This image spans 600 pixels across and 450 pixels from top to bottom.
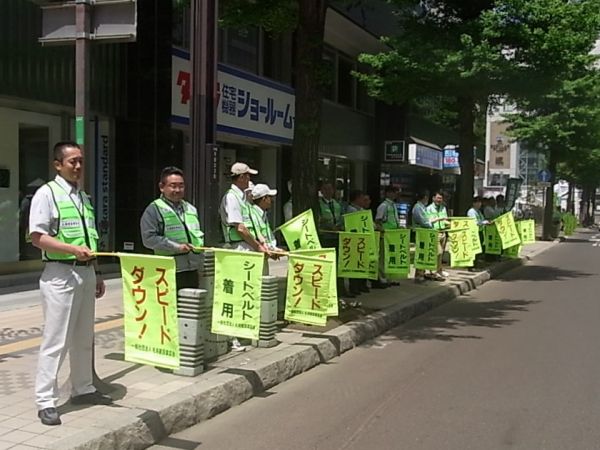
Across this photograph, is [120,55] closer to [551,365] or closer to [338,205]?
[338,205]

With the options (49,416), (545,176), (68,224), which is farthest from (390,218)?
(545,176)

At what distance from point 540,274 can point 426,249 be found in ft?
17.9

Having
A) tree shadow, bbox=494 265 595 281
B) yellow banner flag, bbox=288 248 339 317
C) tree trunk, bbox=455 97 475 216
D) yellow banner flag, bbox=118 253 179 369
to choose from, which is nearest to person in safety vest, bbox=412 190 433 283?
tree shadow, bbox=494 265 595 281

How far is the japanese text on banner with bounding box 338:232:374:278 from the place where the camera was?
991 centimetres

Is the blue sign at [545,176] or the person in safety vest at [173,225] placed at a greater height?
the blue sign at [545,176]

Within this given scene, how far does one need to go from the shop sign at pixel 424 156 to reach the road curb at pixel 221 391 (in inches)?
591

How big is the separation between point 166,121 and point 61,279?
854cm

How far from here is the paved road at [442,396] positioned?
192 inches

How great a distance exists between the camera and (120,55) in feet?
39.7

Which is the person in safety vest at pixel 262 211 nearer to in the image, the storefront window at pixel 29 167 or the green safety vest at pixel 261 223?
the green safety vest at pixel 261 223

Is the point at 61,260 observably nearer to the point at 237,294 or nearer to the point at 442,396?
the point at 237,294

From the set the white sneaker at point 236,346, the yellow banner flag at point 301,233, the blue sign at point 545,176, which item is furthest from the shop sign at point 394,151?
the white sneaker at point 236,346

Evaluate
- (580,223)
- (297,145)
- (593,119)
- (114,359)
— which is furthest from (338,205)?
(580,223)

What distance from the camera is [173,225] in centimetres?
593
